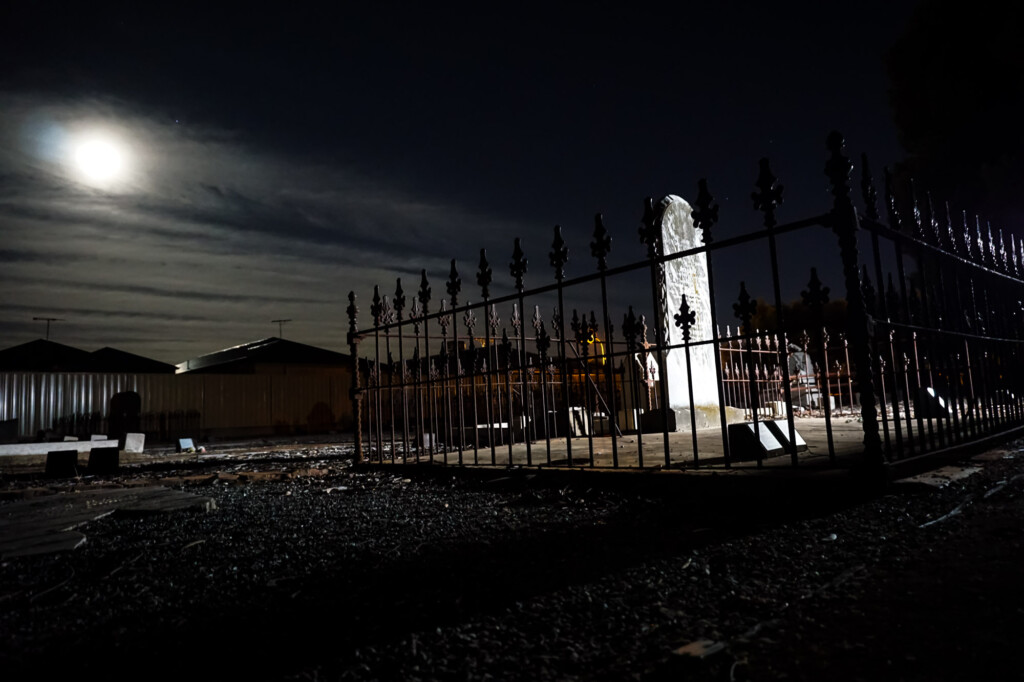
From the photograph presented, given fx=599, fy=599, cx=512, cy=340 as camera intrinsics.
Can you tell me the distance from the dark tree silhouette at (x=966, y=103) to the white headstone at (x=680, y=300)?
20101mm

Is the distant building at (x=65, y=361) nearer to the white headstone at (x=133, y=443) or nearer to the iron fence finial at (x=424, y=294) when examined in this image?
the white headstone at (x=133, y=443)

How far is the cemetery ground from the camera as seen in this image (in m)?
1.88

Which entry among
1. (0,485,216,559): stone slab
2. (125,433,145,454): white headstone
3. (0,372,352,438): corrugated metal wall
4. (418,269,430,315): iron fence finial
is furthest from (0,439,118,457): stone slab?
(0,372,352,438): corrugated metal wall

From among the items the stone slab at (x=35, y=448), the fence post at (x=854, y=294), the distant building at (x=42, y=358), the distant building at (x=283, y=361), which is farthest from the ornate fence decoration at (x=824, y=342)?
the distant building at (x=42, y=358)

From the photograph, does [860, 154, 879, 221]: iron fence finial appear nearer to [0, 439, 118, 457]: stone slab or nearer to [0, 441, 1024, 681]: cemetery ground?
[0, 441, 1024, 681]: cemetery ground

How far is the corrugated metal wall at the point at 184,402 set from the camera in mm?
22859

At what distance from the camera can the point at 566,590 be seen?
2.55 meters

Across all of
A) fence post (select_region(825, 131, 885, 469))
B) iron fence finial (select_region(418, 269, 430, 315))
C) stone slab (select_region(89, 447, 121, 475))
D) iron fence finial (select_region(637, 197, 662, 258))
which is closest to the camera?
fence post (select_region(825, 131, 885, 469))

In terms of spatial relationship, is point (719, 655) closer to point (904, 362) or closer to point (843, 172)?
point (843, 172)

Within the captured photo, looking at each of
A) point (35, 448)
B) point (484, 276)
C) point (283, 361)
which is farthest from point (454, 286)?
point (283, 361)

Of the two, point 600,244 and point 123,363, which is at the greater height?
point 123,363

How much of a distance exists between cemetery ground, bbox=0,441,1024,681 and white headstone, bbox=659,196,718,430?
642 centimetres

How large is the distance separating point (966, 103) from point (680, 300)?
84.8ft

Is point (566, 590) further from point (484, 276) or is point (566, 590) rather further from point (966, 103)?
point (966, 103)
